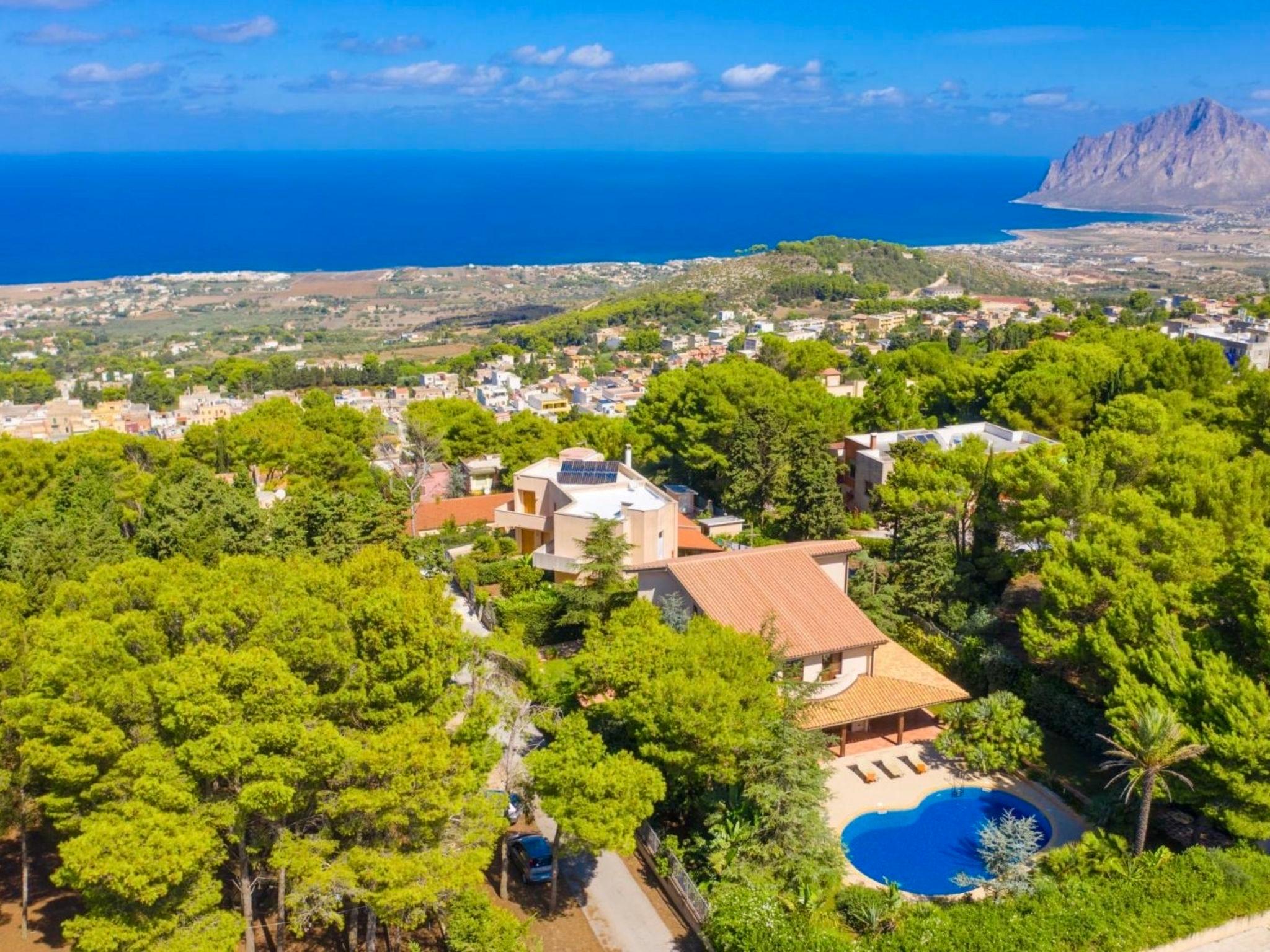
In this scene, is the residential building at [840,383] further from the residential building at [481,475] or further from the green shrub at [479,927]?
the green shrub at [479,927]

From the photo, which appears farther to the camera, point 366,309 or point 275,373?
point 366,309

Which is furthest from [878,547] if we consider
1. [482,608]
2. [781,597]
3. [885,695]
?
[482,608]

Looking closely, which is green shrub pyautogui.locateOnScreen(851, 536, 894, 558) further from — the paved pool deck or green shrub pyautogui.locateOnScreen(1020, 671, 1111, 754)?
the paved pool deck

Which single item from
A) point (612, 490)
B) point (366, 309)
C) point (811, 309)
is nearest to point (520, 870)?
point (612, 490)

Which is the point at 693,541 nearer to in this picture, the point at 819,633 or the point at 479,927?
the point at 819,633

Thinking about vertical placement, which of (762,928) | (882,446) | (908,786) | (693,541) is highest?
(882,446)

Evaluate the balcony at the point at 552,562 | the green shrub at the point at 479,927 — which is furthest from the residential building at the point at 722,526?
the green shrub at the point at 479,927

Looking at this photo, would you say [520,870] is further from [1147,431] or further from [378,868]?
[1147,431]
